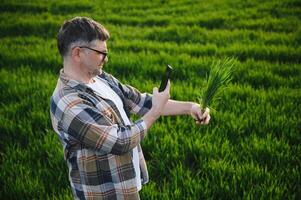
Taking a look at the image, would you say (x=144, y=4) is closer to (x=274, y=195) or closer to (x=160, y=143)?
(x=160, y=143)

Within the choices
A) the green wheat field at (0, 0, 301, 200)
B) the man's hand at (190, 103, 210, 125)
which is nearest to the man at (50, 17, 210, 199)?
the man's hand at (190, 103, 210, 125)

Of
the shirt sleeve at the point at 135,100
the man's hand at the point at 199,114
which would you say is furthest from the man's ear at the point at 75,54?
the man's hand at the point at 199,114

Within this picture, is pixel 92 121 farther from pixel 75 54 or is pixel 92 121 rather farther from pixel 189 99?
pixel 189 99

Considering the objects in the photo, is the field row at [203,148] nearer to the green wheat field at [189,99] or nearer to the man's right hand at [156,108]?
the green wheat field at [189,99]

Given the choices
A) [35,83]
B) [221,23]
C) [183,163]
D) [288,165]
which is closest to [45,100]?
[35,83]

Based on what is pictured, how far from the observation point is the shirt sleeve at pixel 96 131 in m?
1.63

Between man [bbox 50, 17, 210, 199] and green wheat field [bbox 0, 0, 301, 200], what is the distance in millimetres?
742

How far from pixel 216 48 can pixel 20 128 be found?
3.28m

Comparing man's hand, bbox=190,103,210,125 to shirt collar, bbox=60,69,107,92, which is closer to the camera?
shirt collar, bbox=60,69,107,92

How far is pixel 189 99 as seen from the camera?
3932mm

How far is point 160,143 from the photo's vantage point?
125 inches

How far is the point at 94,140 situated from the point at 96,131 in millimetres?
42

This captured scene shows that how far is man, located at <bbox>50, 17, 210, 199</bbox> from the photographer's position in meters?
1.65

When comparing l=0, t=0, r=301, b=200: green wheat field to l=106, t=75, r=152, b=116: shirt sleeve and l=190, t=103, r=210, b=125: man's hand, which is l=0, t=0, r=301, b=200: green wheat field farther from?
l=106, t=75, r=152, b=116: shirt sleeve
